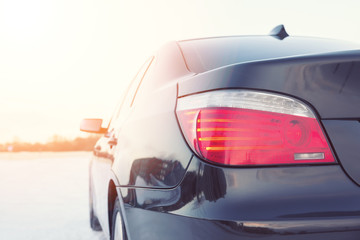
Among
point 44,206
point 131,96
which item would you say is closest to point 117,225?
point 131,96

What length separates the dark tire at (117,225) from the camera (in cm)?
236

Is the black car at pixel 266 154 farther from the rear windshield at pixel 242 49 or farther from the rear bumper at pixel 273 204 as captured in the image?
the rear windshield at pixel 242 49

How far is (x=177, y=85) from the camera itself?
1787mm

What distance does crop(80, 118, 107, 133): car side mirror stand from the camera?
3.65 m

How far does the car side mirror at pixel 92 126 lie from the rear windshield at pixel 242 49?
133cm

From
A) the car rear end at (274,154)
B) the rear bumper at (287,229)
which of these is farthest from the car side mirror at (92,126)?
the rear bumper at (287,229)

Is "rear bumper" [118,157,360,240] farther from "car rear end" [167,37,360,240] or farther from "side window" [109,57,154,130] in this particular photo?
"side window" [109,57,154,130]

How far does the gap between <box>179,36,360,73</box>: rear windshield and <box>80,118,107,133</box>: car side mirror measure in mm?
1335

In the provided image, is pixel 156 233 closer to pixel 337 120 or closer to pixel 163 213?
pixel 163 213

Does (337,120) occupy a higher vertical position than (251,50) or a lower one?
lower

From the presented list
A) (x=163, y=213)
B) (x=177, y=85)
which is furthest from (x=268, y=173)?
(x=177, y=85)

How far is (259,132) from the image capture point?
4.65 feet

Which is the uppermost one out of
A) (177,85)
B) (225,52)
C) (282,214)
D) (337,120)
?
(225,52)

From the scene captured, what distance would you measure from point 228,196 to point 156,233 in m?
0.44
